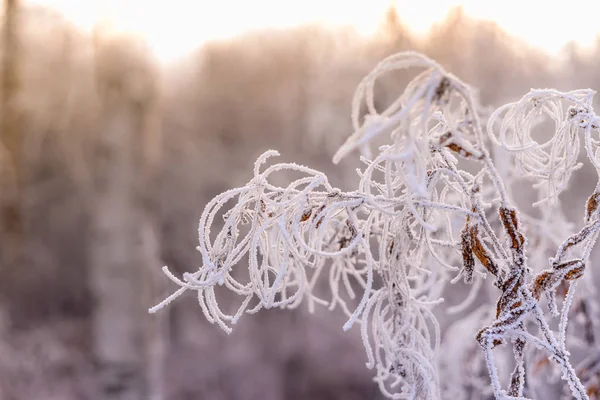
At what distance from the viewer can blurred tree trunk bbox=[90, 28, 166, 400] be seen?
6.64ft

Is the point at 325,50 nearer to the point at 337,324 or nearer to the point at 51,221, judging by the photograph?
the point at 337,324

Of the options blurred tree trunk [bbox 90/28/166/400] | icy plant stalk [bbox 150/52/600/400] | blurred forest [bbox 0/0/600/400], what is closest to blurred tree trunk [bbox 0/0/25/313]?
blurred forest [bbox 0/0/600/400]

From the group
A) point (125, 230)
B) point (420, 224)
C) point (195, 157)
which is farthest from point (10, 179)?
point (420, 224)

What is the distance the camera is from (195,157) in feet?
19.3

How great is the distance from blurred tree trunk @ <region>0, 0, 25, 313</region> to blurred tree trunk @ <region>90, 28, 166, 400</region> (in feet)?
12.1

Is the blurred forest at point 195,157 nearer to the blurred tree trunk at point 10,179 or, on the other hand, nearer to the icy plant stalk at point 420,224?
the blurred tree trunk at point 10,179

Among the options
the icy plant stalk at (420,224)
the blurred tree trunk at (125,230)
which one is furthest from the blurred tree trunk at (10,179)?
the icy plant stalk at (420,224)

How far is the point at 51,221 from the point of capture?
244 inches

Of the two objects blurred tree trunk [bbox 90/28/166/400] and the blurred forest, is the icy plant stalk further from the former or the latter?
the blurred forest

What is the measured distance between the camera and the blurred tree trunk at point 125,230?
2.02m

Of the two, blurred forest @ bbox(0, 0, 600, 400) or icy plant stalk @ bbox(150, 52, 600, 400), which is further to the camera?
→ blurred forest @ bbox(0, 0, 600, 400)

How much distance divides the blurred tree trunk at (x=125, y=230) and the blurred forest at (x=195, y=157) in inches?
38.8

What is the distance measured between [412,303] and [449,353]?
1102 millimetres

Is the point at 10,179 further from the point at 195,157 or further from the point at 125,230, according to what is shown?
the point at 125,230
